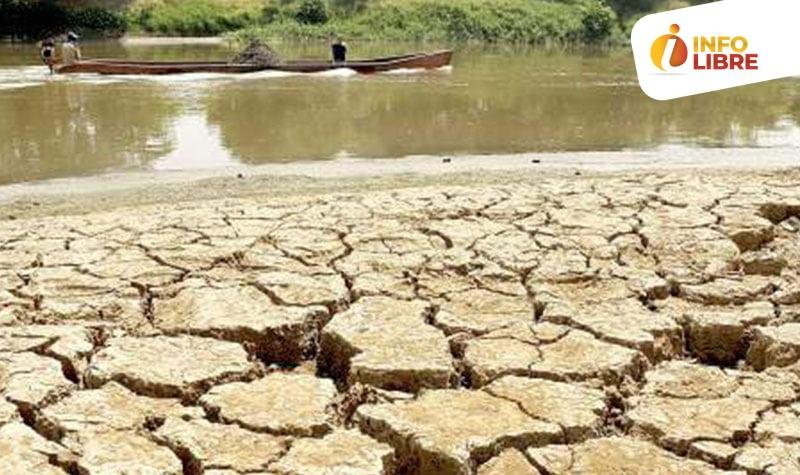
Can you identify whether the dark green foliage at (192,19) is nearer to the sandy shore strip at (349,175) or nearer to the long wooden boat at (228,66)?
the long wooden boat at (228,66)

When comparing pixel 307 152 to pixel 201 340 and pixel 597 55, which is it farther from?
pixel 597 55

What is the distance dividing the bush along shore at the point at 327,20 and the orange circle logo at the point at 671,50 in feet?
67.9

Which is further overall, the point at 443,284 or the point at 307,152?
the point at 307,152

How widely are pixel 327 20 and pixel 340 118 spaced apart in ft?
66.5

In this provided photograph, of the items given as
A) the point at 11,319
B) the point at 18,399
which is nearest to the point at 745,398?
the point at 18,399

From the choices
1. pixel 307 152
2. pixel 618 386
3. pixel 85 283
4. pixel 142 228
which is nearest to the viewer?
pixel 618 386

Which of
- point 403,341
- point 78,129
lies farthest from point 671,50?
point 403,341

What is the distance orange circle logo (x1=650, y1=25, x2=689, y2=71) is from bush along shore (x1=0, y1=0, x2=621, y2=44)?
67.9ft

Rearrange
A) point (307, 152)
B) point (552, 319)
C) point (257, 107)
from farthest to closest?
point (257, 107)
point (307, 152)
point (552, 319)

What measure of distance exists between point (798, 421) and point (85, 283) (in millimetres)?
2947

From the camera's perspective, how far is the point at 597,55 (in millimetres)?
26984

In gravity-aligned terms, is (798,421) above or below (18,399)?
below

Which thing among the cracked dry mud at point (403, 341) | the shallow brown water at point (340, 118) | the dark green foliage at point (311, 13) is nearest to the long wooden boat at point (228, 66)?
the shallow brown water at point (340, 118)

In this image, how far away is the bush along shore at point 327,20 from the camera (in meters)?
30.5
